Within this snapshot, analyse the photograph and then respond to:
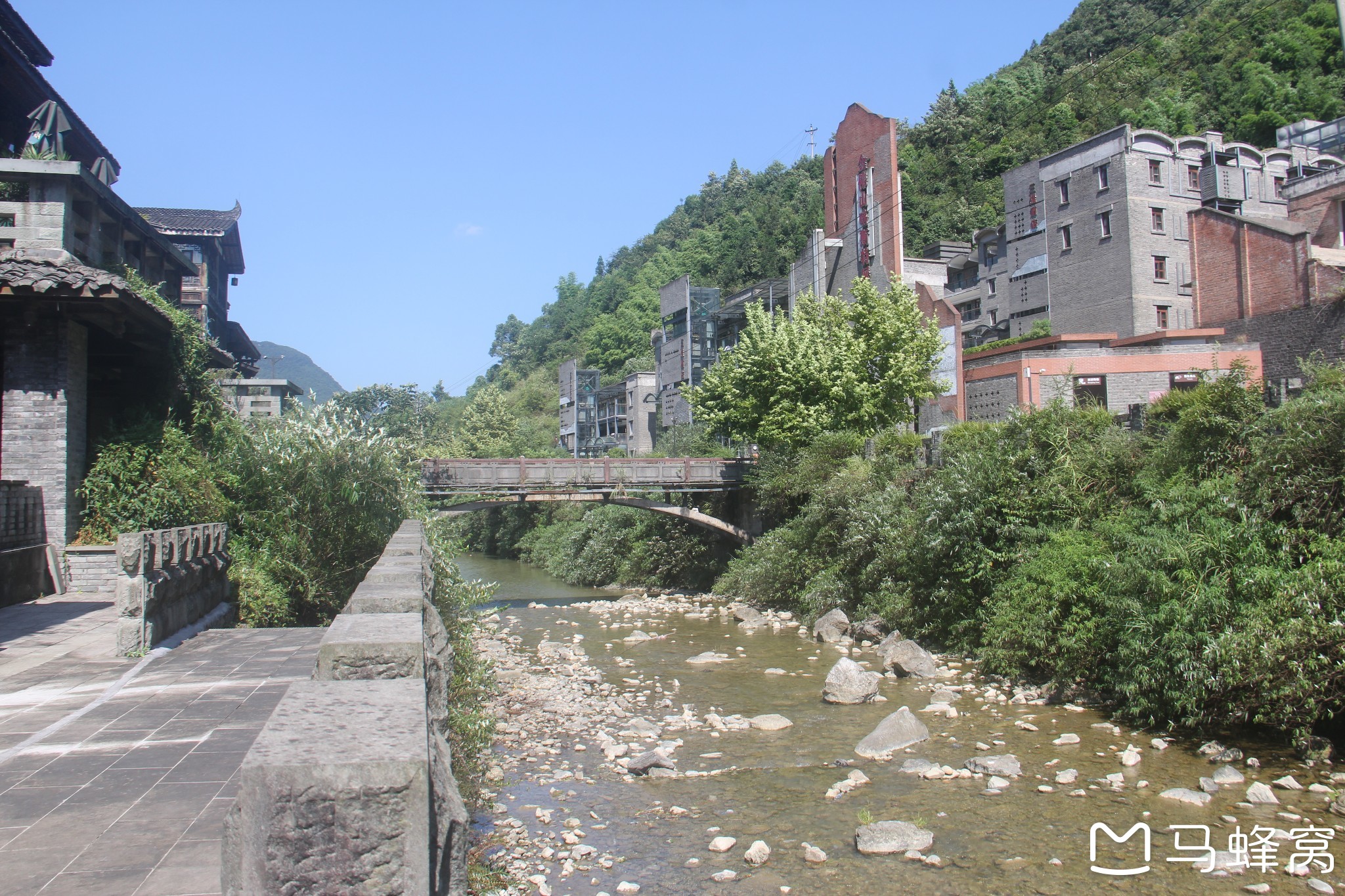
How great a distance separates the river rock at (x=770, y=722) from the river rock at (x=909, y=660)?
3.46 metres

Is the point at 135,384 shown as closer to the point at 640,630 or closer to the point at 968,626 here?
the point at 640,630

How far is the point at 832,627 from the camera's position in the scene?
19.8 m

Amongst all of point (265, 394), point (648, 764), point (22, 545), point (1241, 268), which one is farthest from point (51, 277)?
point (1241, 268)

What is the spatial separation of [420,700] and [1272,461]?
40.1ft

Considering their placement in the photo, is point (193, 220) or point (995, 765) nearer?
point (995, 765)

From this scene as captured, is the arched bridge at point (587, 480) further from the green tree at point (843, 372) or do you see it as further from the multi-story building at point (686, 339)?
the multi-story building at point (686, 339)

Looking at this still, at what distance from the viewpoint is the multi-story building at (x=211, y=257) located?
2655 centimetres

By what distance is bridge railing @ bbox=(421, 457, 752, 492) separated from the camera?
2722cm

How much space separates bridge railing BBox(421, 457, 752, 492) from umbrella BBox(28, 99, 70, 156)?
1171 cm

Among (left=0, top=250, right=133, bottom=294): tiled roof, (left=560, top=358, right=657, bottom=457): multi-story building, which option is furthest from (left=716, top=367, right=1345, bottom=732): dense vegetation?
(left=560, top=358, right=657, bottom=457): multi-story building

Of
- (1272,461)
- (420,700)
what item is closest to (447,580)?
(420,700)

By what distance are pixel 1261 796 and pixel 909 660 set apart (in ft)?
22.5

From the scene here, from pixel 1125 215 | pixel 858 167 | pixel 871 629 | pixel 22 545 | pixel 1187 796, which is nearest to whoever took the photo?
pixel 1187 796

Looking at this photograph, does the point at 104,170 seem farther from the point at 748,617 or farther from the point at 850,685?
the point at 850,685
